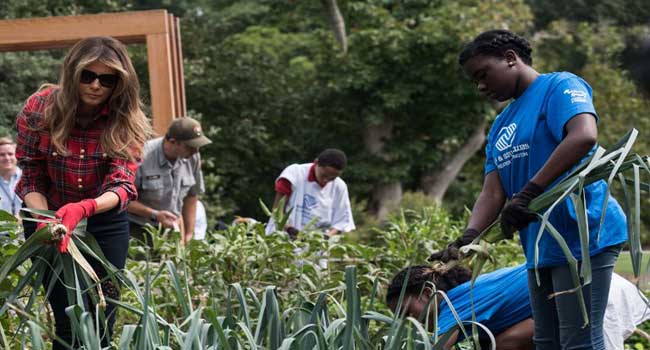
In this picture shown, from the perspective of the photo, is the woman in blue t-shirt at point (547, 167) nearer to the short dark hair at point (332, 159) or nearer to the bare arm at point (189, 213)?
the short dark hair at point (332, 159)

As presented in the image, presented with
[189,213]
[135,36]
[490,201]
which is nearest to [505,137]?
[490,201]

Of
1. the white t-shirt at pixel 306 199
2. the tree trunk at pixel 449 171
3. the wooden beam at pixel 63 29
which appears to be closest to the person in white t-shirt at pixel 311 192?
the white t-shirt at pixel 306 199

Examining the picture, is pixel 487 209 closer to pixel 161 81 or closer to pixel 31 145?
pixel 31 145

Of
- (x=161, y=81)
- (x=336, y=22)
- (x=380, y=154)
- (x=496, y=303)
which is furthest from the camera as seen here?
(x=336, y=22)

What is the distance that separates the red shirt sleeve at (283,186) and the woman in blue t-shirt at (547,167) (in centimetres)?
359

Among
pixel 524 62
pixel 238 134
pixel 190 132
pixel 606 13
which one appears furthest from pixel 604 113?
pixel 524 62

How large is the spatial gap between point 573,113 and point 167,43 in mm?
5305

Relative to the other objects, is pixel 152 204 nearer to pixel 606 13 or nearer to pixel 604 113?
pixel 604 113

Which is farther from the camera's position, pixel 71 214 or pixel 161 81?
pixel 161 81

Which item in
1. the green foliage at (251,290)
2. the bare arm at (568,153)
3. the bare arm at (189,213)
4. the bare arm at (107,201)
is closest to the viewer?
the green foliage at (251,290)

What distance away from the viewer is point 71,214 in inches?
130

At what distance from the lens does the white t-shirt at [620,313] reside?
3979mm

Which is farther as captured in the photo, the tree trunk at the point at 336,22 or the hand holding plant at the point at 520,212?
the tree trunk at the point at 336,22

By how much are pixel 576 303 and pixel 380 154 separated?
14.1m
